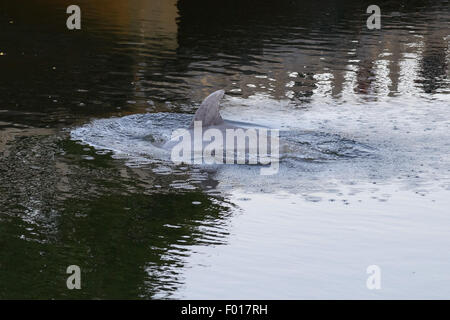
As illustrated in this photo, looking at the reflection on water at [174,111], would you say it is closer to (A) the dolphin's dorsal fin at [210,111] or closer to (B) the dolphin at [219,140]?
(B) the dolphin at [219,140]

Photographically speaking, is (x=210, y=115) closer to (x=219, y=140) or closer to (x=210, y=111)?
(x=210, y=111)

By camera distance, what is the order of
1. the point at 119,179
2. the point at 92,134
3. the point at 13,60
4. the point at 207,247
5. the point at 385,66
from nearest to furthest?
the point at 207,247 → the point at 119,179 → the point at 92,134 → the point at 13,60 → the point at 385,66

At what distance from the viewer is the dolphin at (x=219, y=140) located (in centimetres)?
1363

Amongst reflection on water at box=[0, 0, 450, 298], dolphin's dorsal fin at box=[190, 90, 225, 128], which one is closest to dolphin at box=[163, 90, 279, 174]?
dolphin's dorsal fin at box=[190, 90, 225, 128]

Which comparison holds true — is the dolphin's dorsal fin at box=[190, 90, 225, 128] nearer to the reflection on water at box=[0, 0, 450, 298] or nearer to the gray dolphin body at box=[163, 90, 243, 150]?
the gray dolphin body at box=[163, 90, 243, 150]

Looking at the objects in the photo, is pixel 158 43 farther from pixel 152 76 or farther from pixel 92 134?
pixel 92 134

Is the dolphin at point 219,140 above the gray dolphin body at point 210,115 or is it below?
below

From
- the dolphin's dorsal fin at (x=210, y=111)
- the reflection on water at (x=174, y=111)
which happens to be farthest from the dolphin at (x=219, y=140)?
the reflection on water at (x=174, y=111)

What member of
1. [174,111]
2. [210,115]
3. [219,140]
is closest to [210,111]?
[210,115]

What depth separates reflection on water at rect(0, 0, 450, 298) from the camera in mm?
10078

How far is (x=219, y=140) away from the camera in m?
14.0

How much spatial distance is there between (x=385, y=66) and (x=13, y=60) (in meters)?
8.57

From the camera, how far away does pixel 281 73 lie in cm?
2119

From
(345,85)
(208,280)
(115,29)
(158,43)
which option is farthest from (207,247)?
(115,29)
